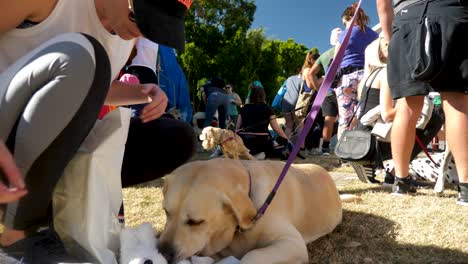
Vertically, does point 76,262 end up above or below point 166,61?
below

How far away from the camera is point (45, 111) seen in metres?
1.08

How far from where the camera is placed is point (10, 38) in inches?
49.3

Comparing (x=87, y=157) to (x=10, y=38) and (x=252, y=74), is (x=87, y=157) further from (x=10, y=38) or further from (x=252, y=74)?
(x=252, y=74)

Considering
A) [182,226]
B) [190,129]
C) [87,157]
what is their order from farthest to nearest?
[190,129] < [182,226] < [87,157]

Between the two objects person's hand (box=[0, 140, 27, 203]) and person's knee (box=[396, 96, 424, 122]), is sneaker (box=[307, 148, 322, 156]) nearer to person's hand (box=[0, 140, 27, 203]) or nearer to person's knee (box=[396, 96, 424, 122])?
person's knee (box=[396, 96, 424, 122])

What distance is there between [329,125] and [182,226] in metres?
4.96

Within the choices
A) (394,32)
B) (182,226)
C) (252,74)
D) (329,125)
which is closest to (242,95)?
(252,74)

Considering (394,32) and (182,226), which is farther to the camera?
(394,32)

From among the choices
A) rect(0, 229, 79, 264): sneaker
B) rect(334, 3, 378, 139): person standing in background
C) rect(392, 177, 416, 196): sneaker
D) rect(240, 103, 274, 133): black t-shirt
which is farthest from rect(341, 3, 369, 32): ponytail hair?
rect(0, 229, 79, 264): sneaker

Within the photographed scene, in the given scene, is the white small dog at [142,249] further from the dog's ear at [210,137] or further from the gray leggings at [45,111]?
the dog's ear at [210,137]

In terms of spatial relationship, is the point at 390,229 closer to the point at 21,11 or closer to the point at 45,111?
the point at 45,111

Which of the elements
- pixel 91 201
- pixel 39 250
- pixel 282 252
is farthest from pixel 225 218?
pixel 39 250

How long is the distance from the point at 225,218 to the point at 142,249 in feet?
1.21

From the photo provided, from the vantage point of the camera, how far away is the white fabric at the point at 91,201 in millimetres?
1151
